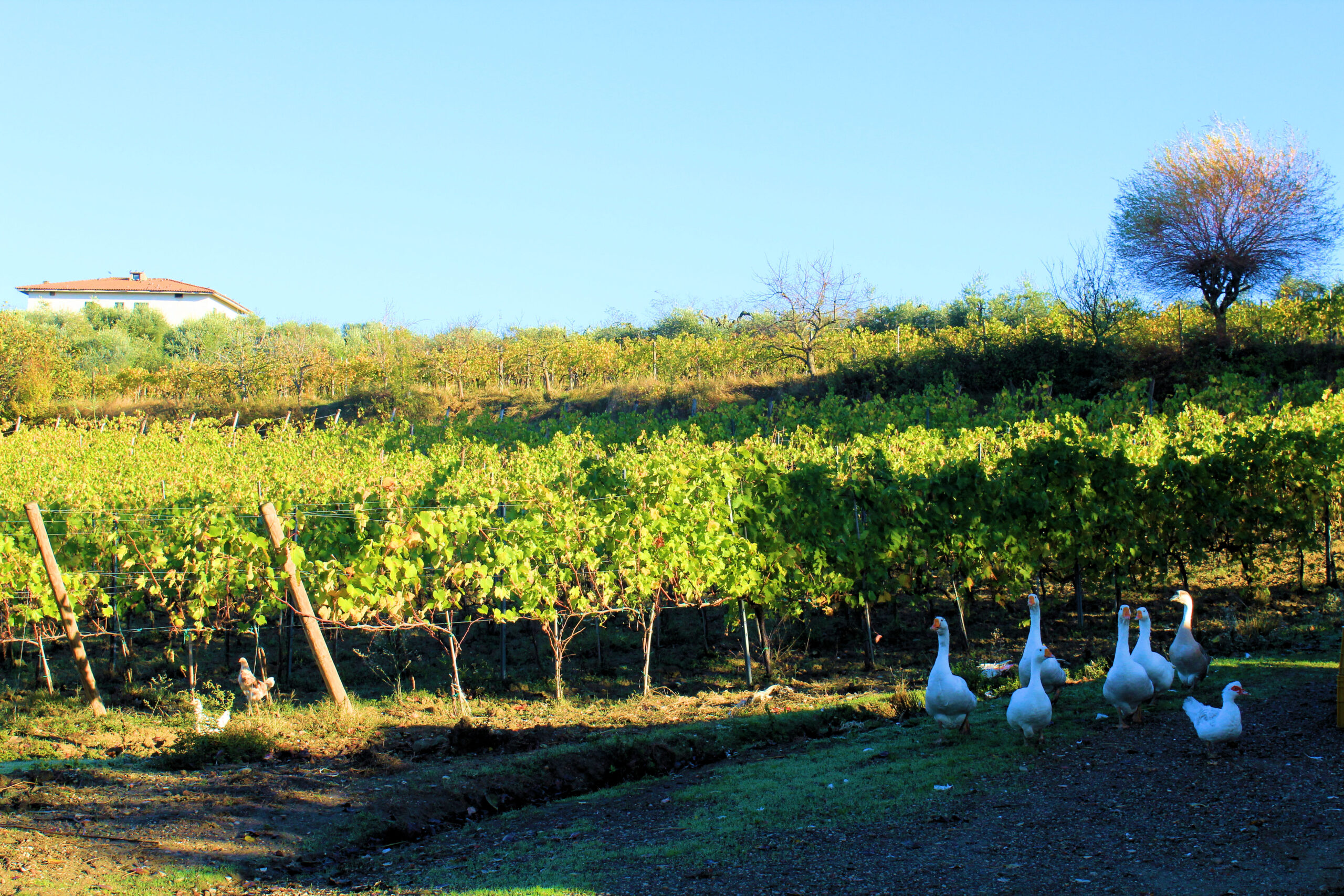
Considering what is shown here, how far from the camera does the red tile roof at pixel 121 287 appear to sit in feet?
255

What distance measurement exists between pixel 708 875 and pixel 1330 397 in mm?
17540

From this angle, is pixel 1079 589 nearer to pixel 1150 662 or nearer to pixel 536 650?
pixel 1150 662

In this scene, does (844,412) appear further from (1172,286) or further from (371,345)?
(371,345)

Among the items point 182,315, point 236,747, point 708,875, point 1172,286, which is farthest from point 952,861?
point 182,315

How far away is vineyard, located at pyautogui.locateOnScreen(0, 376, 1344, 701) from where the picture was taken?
9773 millimetres

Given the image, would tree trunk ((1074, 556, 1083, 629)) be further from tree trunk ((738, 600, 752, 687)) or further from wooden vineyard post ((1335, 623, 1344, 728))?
wooden vineyard post ((1335, 623, 1344, 728))

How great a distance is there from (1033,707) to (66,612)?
368 inches

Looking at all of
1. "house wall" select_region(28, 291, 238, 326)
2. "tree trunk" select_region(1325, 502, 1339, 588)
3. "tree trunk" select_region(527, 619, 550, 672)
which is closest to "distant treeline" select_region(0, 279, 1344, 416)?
"house wall" select_region(28, 291, 238, 326)

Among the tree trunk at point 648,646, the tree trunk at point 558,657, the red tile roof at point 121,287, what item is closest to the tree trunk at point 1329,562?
the tree trunk at point 648,646

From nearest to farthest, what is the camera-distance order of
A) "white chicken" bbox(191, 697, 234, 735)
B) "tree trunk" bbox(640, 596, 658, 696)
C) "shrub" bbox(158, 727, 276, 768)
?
"shrub" bbox(158, 727, 276, 768)
"white chicken" bbox(191, 697, 234, 735)
"tree trunk" bbox(640, 596, 658, 696)

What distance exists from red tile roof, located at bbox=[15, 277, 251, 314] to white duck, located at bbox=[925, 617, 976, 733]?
8003cm

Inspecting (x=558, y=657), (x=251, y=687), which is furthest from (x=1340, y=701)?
(x=251, y=687)

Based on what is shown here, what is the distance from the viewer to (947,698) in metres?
6.83

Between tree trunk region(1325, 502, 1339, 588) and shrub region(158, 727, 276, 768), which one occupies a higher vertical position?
tree trunk region(1325, 502, 1339, 588)
